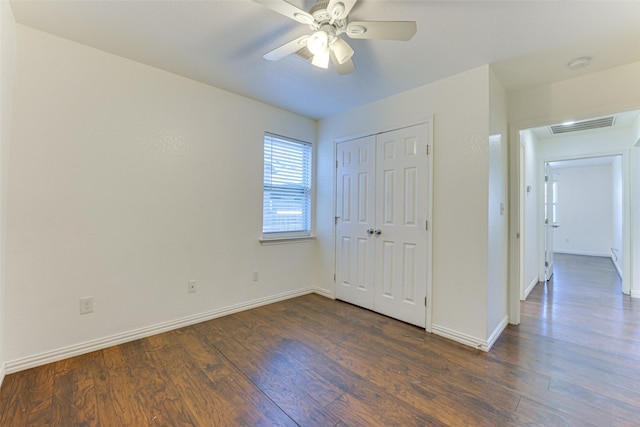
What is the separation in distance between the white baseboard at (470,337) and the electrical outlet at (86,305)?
119 inches

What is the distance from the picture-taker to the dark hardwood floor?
1.53m

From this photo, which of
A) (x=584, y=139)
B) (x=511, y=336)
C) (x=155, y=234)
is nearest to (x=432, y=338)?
(x=511, y=336)

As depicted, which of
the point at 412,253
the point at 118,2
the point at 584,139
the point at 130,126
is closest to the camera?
the point at 118,2

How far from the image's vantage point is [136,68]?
237cm

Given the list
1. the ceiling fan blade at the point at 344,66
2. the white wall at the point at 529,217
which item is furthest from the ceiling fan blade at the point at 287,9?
the white wall at the point at 529,217

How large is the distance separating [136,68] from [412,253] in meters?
3.15

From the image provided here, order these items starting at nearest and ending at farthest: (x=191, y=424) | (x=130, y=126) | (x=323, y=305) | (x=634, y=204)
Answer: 1. (x=191, y=424)
2. (x=130, y=126)
3. (x=323, y=305)
4. (x=634, y=204)

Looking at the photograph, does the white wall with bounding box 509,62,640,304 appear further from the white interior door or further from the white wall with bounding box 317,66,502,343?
the white interior door

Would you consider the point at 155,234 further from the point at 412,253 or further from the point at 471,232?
the point at 471,232

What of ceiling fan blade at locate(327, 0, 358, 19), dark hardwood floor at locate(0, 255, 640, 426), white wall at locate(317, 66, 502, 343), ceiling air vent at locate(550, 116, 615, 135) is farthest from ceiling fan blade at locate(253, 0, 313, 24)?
ceiling air vent at locate(550, 116, 615, 135)

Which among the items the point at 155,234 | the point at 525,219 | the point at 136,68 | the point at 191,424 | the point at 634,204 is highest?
the point at 136,68

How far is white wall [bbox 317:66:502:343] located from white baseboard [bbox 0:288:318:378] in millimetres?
2067

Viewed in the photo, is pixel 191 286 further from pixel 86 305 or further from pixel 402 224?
pixel 402 224

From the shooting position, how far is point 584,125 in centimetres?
377
